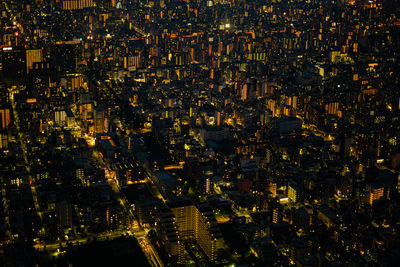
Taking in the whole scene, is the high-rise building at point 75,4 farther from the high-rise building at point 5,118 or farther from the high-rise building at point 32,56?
the high-rise building at point 5,118

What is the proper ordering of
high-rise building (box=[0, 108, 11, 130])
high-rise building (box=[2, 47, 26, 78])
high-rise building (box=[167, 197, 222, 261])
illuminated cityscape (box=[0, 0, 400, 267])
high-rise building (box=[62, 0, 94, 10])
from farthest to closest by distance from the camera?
high-rise building (box=[62, 0, 94, 10]) → high-rise building (box=[2, 47, 26, 78]) → high-rise building (box=[0, 108, 11, 130]) → illuminated cityscape (box=[0, 0, 400, 267]) → high-rise building (box=[167, 197, 222, 261])

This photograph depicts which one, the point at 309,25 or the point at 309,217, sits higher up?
the point at 309,25

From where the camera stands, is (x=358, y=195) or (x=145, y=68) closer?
(x=358, y=195)

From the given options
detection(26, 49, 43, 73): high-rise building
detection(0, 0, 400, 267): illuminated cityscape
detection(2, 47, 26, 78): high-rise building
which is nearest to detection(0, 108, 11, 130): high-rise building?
detection(0, 0, 400, 267): illuminated cityscape

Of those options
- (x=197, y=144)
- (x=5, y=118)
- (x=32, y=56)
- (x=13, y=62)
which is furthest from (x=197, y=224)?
(x=32, y=56)

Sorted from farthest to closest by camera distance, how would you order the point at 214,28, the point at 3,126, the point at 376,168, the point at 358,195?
the point at 214,28 < the point at 3,126 < the point at 376,168 < the point at 358,195

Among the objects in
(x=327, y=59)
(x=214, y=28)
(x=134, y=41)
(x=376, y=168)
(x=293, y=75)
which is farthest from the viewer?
(x=214, y=28)

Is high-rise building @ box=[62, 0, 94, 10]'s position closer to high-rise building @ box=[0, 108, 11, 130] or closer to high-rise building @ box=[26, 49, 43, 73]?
high-rise building @ box=[26, 49, 43, 73]

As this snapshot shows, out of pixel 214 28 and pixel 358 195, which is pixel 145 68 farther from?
pixel 358 195

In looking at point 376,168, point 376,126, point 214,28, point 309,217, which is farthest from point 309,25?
point 309,217
